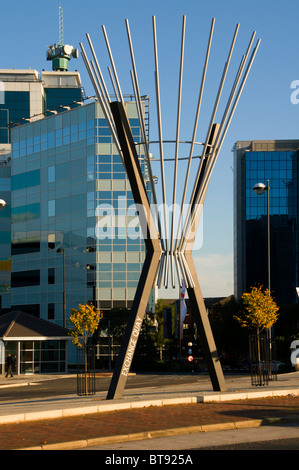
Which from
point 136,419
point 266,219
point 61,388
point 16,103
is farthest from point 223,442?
point 16,103

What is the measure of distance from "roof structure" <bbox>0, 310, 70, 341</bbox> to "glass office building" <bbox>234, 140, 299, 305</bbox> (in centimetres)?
5907

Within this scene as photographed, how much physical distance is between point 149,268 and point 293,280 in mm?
90909

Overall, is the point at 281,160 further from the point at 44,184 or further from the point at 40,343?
the point at 40,343

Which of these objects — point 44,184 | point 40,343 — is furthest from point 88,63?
point 44,184

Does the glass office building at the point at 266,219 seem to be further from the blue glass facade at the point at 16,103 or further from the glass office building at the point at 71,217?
the glass office building at the point at 71,217

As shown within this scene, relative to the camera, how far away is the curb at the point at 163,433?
12.8 m

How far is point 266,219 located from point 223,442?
97939 mm

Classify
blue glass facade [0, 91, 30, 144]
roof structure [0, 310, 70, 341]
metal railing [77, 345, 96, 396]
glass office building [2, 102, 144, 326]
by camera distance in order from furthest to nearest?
blue glass facade [0, 91, 30, 144] → glass office building [2, 102, 144, 326] → roof structure [0, 310, 70, 341] → metal railing [77, 345, 96, 396]

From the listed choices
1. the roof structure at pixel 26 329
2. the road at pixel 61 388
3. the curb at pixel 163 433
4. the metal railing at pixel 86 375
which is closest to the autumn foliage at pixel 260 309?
the road at pixel 61 388

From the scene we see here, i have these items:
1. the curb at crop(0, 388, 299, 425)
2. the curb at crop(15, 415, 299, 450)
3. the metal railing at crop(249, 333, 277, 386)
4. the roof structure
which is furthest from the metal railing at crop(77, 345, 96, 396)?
the roof structure

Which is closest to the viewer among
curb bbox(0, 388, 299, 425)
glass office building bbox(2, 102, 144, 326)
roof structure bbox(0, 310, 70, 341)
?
curb bbox(0, 388, 299, 425)

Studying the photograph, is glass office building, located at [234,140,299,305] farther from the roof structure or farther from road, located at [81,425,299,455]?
road, located at [81,425,299,455]

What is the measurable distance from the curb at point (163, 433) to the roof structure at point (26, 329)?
37.8 metres

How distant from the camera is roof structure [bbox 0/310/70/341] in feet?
172
